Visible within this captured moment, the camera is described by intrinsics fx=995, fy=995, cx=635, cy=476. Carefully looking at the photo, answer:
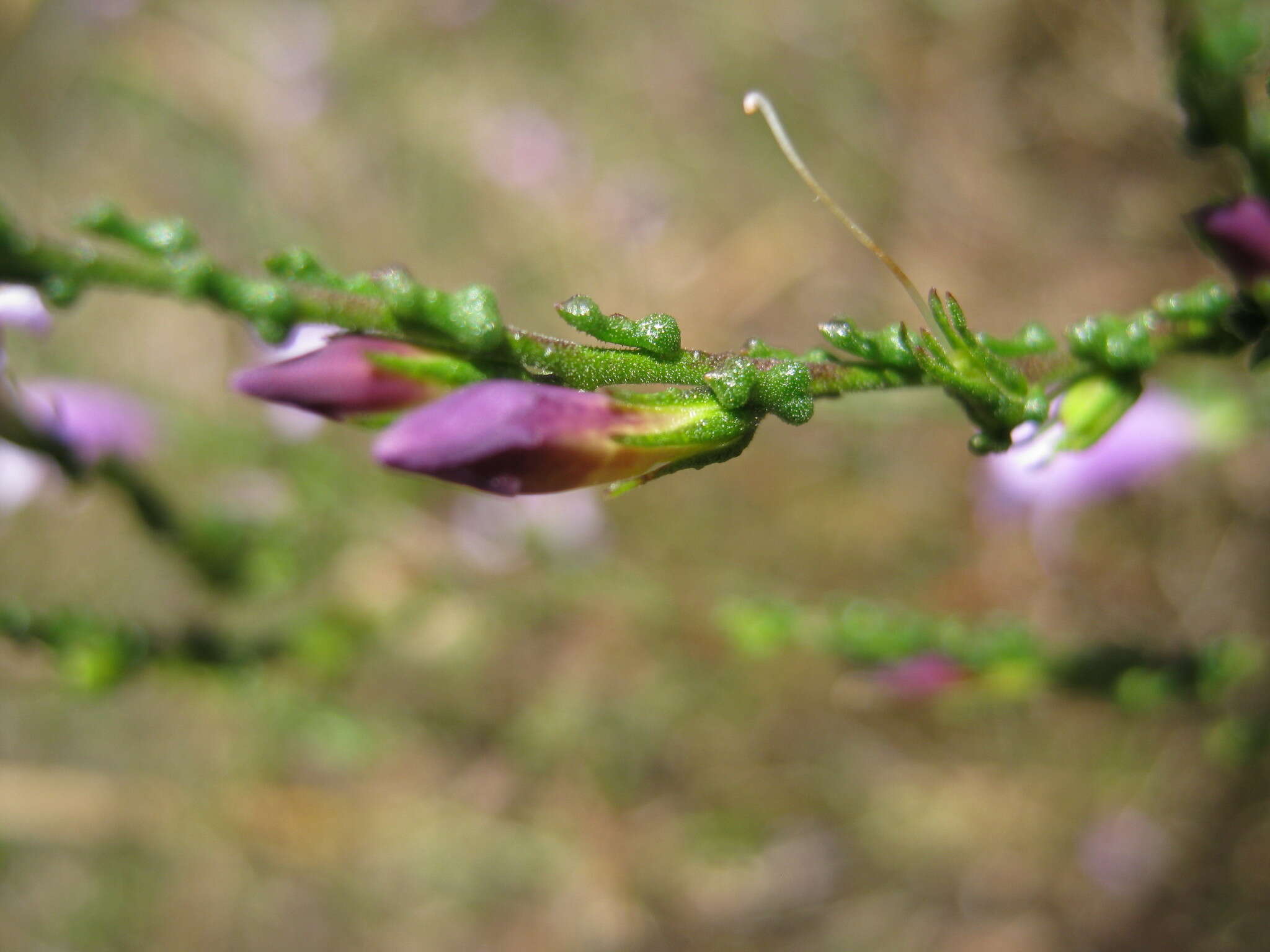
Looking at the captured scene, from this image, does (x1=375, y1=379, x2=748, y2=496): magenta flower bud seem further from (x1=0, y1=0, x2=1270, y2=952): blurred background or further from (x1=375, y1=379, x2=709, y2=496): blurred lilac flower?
(x1=0, y1=0, x2=1270, y2=952): blurred background

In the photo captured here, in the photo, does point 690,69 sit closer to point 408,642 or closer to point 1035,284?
point 1035,284

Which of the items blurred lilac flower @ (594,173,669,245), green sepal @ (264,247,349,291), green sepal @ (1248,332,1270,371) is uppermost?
blurred lilac flower @ (594,173,669,245)

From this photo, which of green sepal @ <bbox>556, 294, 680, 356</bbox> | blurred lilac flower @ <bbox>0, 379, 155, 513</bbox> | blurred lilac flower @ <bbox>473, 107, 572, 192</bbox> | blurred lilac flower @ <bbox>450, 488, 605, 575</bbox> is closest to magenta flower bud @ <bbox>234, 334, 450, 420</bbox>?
green sepal @ <bbox>556, 294, 680, 356</bbox>

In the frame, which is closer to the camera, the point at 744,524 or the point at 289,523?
the point at 289,523

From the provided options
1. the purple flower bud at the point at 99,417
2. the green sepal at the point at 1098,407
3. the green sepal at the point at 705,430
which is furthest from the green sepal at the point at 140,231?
the purple flower bud at the point at 99,417

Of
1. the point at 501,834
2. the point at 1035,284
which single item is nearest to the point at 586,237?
the point at 1035,284

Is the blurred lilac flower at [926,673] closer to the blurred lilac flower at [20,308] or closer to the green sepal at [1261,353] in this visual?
the green sepal at [1261,353]
